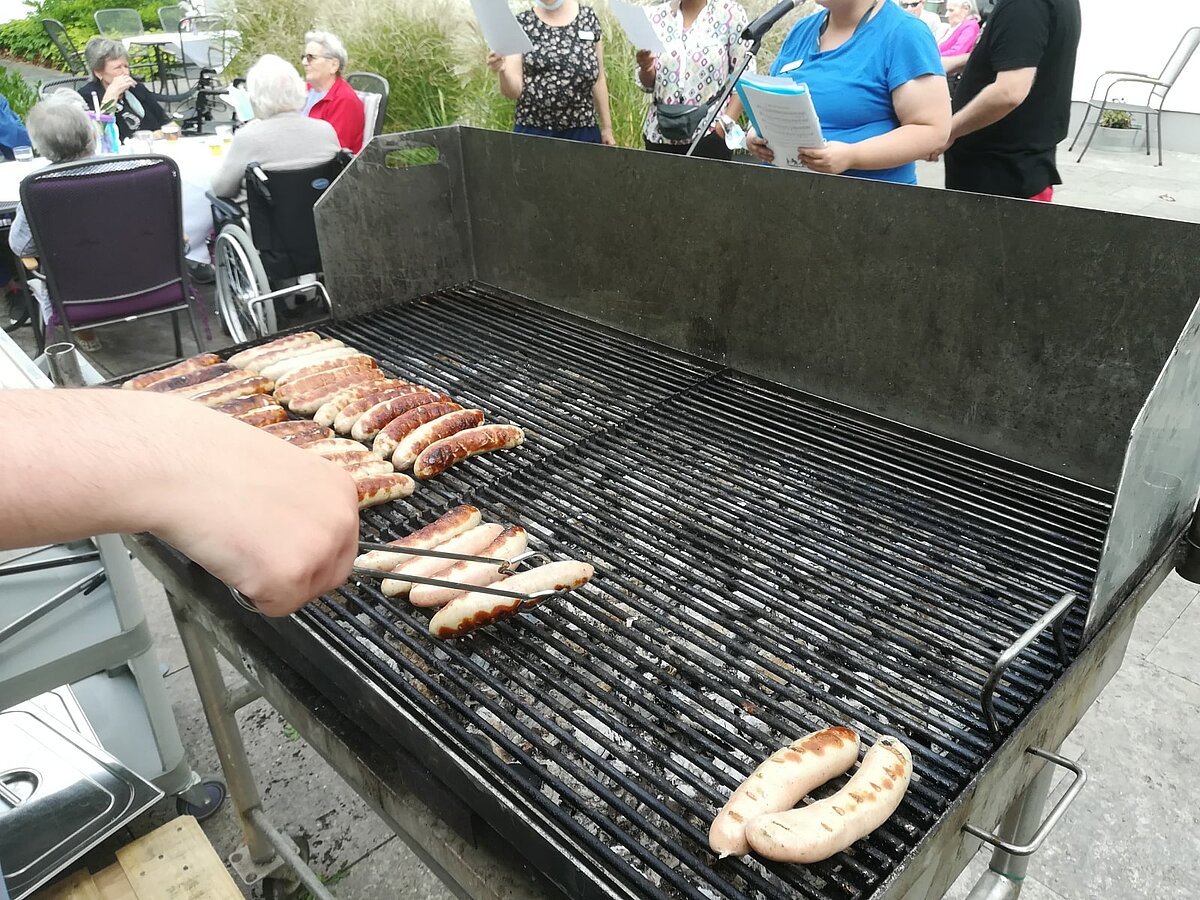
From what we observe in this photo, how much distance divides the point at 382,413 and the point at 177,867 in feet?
4.89

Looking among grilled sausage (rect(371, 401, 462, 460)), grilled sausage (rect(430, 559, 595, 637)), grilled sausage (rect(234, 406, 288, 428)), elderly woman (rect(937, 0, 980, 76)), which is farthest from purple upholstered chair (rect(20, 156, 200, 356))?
elderly woman (rect(937, 0, 980, 76))

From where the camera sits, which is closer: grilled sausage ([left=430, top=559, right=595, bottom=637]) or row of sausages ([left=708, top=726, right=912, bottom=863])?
row of sausages ([left=708, top=726, right=912, bottom=863])

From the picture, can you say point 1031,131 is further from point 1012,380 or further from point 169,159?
point 169,159

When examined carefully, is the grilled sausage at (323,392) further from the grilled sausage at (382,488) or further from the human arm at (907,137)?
the human arm at (907,137)

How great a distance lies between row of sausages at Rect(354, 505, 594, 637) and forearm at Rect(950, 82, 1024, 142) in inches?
109

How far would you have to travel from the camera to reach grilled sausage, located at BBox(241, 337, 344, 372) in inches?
131

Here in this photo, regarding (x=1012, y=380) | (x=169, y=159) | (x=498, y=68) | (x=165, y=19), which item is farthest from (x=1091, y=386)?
(x=165, y=19)

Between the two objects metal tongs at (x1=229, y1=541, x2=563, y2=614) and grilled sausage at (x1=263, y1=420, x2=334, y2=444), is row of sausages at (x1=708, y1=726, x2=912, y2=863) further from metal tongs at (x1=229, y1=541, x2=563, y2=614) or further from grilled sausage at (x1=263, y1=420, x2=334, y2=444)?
grilled sausage at (x1=263, y1=420, x2=334, y2=444)

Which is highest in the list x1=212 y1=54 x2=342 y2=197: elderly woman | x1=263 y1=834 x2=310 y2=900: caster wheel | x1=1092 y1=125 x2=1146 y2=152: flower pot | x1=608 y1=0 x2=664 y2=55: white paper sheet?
x1=608 y1=0 x2=664 y2=55: white paper sheet

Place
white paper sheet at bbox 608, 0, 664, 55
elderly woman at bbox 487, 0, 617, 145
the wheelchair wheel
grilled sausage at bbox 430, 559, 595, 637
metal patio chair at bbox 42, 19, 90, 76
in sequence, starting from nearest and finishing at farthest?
grilled sausage at bbox 430, 559, 595, 637
white paper sheet at bbox 608, 0, 664, 55
the wheelchair wheel
elderly woman at bbox 487, 0, 617, 145
metal patio chair at bbox 42, 19, 90, 76

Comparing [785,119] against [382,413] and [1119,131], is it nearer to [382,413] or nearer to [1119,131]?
[382,413]

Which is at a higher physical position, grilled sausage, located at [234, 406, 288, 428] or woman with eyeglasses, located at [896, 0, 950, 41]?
woman with eyeglasses, located at [896, 0, 950, 41]

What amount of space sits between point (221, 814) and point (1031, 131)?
448 cm

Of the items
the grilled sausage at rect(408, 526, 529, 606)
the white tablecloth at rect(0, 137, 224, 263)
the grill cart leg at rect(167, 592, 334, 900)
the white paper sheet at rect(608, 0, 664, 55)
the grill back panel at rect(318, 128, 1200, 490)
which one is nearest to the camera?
the grilled sausage at rect(408, 526, 529, 606)
